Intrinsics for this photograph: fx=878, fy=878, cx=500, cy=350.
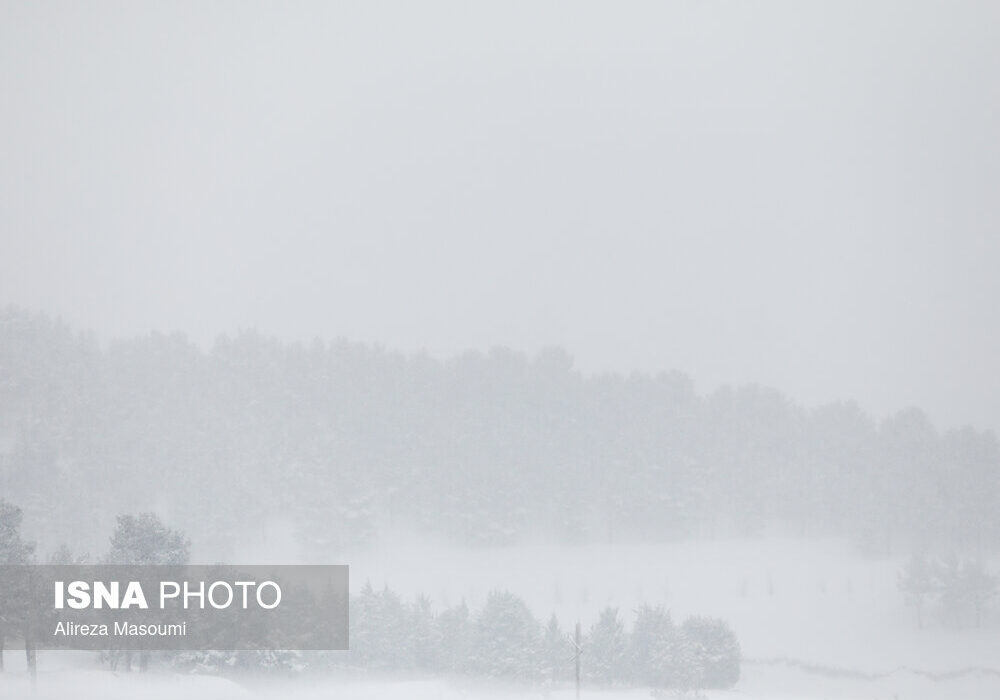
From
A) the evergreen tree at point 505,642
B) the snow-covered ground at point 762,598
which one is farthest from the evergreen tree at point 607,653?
the snow-covered ground at point 762,598

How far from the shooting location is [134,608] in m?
35.0

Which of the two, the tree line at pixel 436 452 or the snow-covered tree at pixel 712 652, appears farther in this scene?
the tree line at pixel 436 452

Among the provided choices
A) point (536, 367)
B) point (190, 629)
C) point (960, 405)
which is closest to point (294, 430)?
point (536, 367)

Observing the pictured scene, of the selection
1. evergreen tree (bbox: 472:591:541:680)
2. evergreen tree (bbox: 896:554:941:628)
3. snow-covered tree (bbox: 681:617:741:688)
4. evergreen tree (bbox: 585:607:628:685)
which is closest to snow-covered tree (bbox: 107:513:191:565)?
evergreen tree (bbox: 472:591:541:680)

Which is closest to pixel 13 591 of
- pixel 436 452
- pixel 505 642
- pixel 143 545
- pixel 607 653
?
pixel 143 545

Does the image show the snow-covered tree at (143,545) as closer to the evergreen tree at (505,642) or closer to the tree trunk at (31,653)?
the tree trunk at (31,653)

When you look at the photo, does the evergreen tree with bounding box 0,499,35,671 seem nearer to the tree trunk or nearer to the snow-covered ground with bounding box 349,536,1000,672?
the tree trunk

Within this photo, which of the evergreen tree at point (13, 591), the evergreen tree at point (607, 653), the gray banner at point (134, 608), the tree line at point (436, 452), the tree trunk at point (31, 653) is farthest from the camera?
the tree line at point (436, 452)

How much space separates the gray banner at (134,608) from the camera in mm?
33156

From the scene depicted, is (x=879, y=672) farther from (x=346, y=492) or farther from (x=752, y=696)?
(x=346, y=492)

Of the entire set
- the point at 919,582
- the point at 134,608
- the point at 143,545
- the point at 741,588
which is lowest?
the point at 741,588

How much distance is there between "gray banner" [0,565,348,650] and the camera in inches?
1305

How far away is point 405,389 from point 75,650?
70.4 metres

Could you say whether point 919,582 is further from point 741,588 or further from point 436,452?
point 436,452
